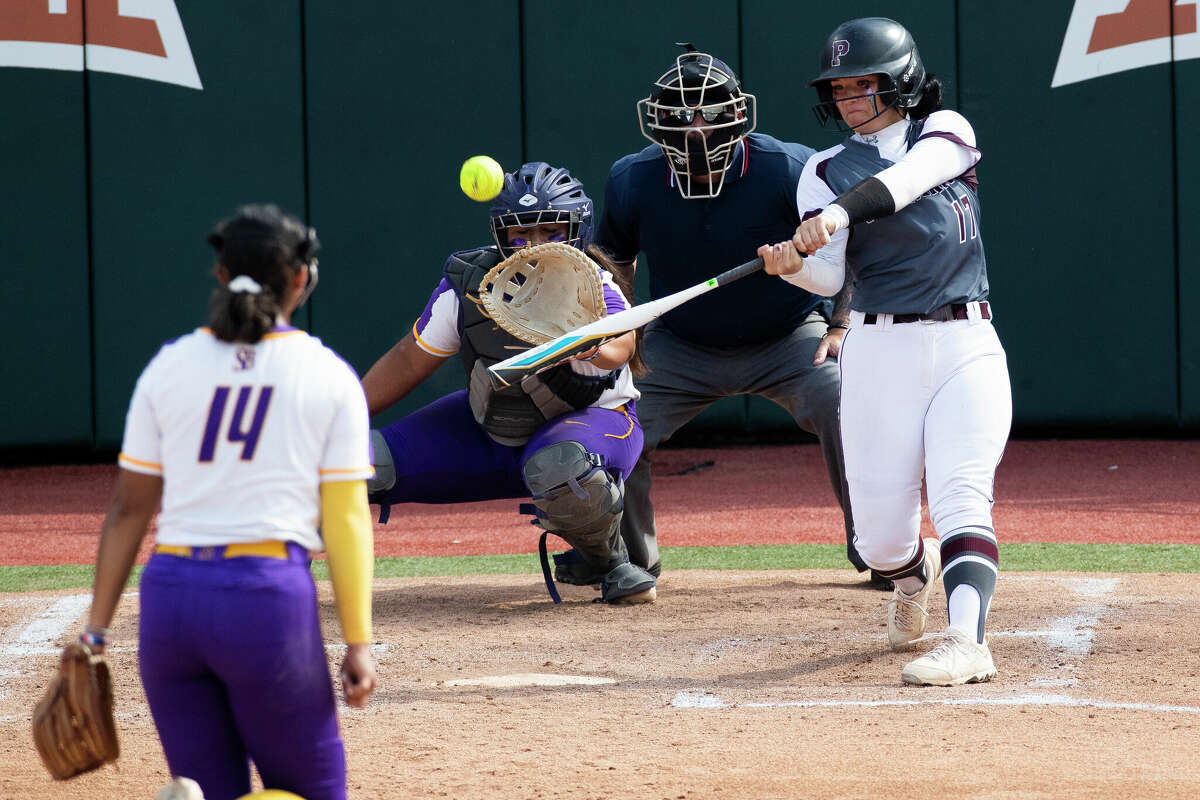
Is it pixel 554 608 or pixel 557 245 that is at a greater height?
pixel 557 245

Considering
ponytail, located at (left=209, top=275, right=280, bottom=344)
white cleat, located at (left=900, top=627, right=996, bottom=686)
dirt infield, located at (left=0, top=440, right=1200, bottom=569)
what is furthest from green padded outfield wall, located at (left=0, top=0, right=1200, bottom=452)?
ponytail, located at (left=209, top=275, right=280, bottom=344)

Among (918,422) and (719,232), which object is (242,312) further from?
(719,232)

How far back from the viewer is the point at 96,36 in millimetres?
10930

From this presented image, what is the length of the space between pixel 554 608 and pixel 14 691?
2119 millimetres

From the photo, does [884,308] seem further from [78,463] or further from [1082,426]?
[78,463]

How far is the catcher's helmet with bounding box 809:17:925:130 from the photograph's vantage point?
4.50 metres

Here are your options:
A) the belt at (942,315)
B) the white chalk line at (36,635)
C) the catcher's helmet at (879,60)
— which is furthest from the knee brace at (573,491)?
the white chalk line at (36,635)

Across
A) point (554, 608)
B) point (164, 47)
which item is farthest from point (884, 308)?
point (164, 47)

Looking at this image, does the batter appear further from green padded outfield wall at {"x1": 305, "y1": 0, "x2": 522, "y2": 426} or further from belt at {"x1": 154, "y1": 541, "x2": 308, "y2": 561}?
green padded outfield wall at {"x1": 305, "y1": 0, "x2": 522, "y2": 426}

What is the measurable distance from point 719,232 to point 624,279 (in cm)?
48

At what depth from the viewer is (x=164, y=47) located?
11000mm

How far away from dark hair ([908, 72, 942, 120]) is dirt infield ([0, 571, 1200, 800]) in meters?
1.85

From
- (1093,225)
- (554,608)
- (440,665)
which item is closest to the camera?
(440,665)

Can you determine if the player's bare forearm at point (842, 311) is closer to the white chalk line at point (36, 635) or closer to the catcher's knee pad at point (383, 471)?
the catcher's knee pad at point (383, 471)
